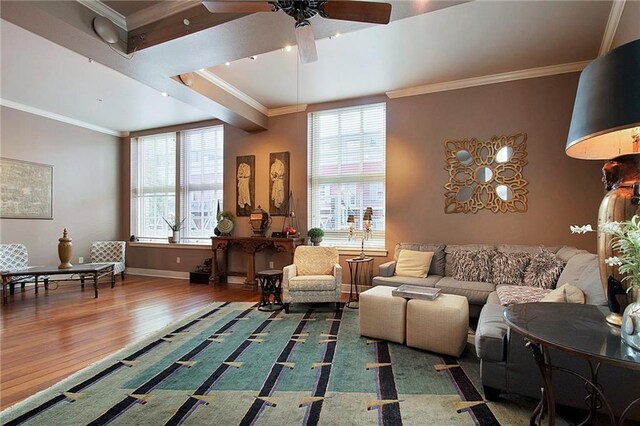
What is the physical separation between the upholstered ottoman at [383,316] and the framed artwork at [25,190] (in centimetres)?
592

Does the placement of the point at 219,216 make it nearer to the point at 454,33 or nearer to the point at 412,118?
the point at 412,118

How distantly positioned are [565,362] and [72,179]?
7.68m

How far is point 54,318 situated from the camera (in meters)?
3.71

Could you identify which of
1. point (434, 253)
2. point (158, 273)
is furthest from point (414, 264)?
point (158, 273)

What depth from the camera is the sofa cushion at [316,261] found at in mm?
4227

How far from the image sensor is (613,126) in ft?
3.64

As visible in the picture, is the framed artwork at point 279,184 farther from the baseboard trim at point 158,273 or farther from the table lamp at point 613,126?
the table lamp at point 613,126

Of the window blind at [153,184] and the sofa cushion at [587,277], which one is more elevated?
the window blind at [153,184]

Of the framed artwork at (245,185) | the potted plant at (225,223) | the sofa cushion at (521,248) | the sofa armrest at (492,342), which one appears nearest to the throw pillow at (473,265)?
the sofa cushion at (521,248)

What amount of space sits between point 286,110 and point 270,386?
443 cm

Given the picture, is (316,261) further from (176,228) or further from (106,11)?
(176,228)

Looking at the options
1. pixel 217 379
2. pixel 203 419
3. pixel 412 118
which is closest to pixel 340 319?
pixel 217 379

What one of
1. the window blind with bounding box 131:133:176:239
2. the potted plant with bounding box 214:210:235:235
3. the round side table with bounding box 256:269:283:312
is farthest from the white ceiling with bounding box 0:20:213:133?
the round side table with bounding box 256:269:283:312

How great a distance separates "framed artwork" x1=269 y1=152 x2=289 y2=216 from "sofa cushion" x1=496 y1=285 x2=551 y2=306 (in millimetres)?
3443
